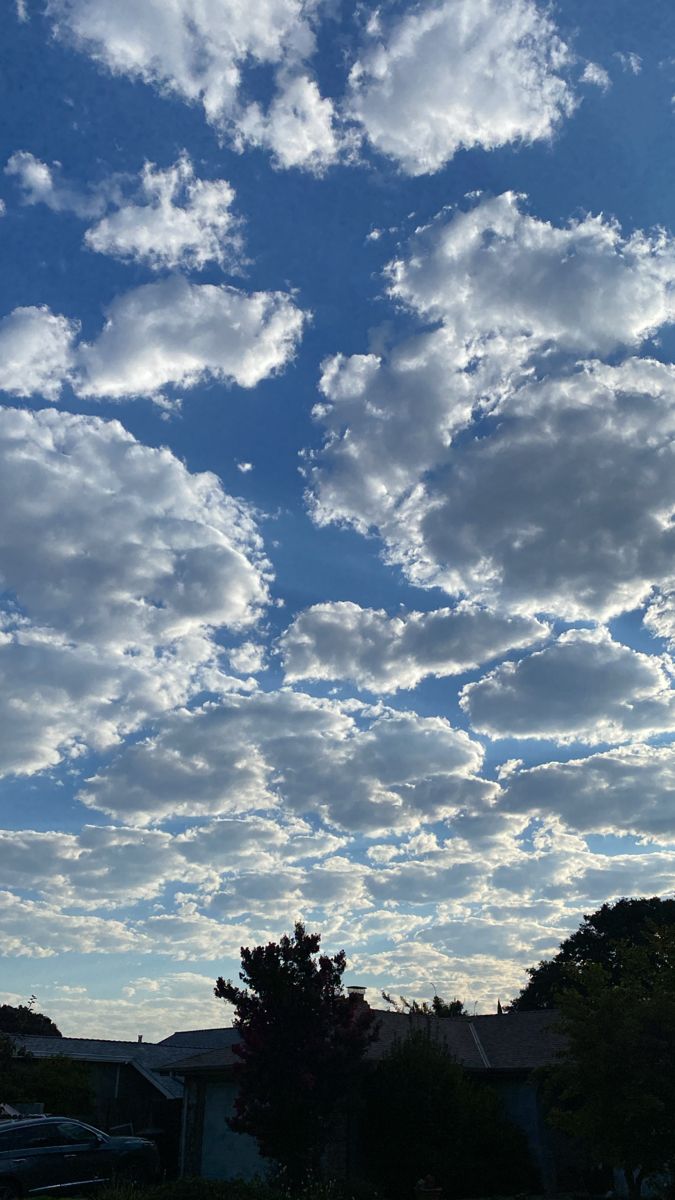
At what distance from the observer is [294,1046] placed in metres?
23.1

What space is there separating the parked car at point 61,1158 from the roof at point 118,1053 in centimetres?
1203

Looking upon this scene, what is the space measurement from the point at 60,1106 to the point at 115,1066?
438 cm

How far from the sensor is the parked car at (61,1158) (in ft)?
66.7

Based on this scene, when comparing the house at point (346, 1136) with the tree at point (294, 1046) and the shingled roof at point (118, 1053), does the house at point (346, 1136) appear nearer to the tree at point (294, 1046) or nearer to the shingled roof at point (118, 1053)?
the tree at point (294, 1046)

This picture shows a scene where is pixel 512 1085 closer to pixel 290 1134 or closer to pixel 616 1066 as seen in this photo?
pixel 290 1134

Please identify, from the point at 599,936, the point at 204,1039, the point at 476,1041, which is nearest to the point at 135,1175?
the point at 476,1041

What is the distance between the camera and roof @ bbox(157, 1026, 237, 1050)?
41.7m

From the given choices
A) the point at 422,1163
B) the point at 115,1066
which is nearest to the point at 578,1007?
the point at 422,1163

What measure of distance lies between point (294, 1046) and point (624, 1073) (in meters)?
8.06

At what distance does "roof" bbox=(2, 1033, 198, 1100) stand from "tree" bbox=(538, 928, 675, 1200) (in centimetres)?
1934

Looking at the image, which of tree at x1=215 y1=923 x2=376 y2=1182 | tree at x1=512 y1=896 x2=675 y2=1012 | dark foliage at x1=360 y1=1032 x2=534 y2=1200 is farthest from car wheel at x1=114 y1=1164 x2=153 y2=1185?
tree at x1=512 y1=896 x2=675 y2=1012

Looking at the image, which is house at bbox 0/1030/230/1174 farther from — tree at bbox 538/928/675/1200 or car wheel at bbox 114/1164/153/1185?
tree at bbox 538/928/675/1200

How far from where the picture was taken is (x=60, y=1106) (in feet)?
106

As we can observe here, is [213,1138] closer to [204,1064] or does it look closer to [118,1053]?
[204,1064]
